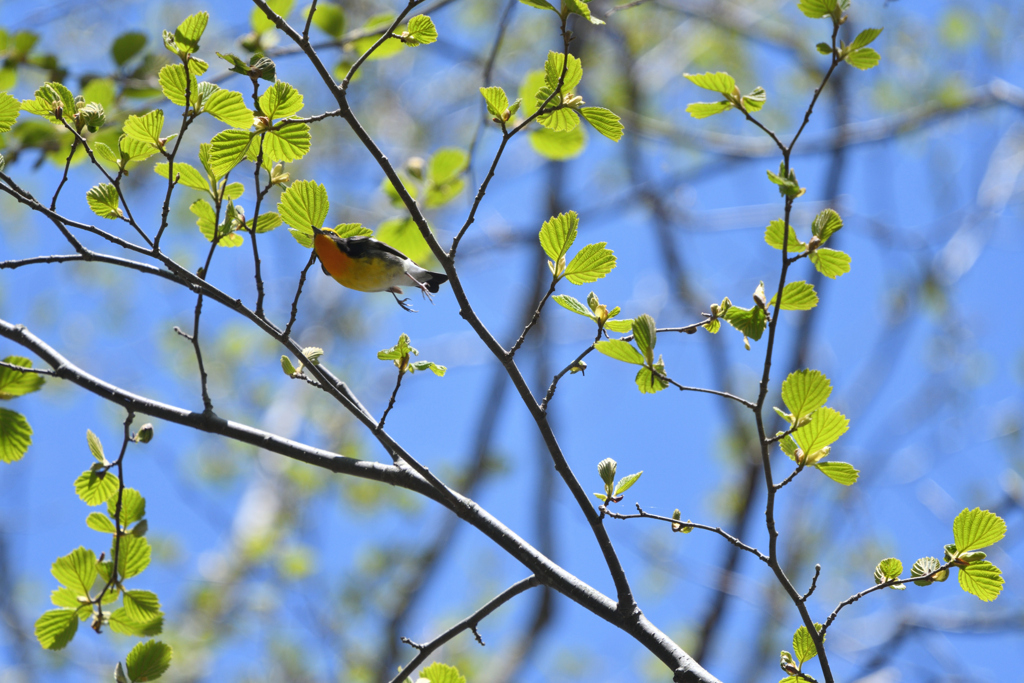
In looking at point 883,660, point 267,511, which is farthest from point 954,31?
point 267,511

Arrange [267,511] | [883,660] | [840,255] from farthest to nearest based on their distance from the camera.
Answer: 1. [267,511]
2. [883,660]
3. [840,255]

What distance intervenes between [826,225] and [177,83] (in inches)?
42.0

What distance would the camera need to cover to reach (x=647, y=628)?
1214 mm

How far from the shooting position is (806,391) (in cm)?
108

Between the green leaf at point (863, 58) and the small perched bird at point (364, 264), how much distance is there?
2.94ft

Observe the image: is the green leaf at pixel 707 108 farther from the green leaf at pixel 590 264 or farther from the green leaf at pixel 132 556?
the green leaf at pixel 132 556

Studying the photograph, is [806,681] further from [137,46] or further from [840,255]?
[137,46]

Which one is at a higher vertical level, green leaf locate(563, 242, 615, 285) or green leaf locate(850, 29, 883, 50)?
green leaf locate(850, 29, 883, 50)

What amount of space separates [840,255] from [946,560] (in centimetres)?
52

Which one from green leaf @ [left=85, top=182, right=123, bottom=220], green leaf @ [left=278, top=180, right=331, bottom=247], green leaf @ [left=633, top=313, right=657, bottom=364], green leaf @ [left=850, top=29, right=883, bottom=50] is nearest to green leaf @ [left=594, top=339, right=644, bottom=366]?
green leaf @ [left=633, top=313, right=657, bottom=364]

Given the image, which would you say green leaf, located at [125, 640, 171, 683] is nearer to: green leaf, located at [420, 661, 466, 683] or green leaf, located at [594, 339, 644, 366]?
green leaf, located at [420, 661, 466, 683]

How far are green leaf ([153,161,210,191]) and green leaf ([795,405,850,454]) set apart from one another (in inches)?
43.0

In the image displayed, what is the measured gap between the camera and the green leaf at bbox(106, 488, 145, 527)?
1309mm

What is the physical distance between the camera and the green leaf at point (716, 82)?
113cm
